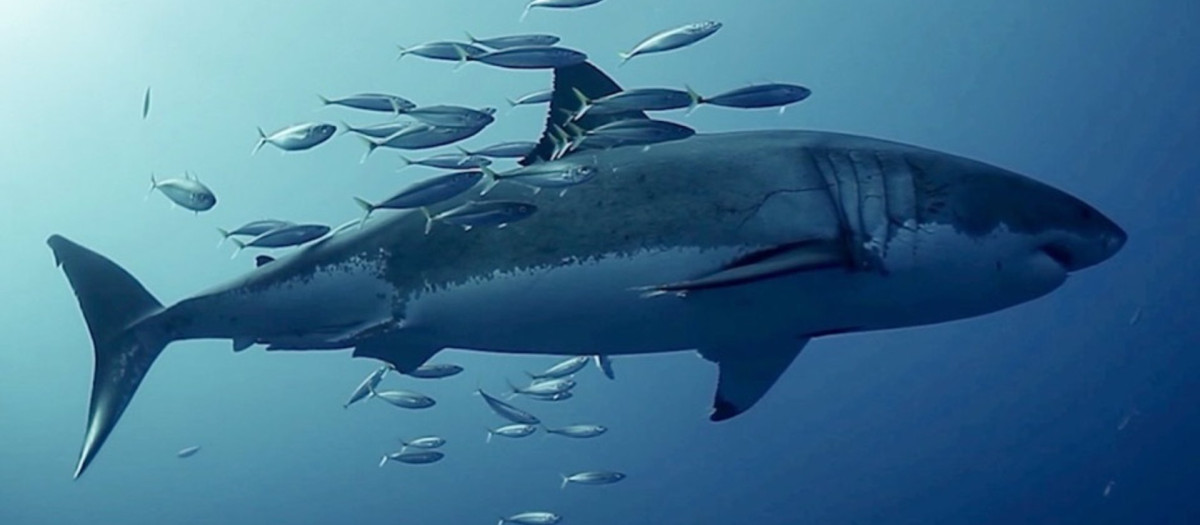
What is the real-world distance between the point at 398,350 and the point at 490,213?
0.64 meters

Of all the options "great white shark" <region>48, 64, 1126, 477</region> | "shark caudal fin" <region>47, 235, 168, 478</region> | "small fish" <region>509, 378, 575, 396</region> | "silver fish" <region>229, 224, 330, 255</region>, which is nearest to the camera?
"great white shark" <region>48, 64, 1126, 477</region>

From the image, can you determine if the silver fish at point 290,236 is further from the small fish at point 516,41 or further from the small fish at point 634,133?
the small fish at point 634,133

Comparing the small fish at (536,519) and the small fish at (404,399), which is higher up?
the small fish at (404,399)

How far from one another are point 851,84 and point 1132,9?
6699 millimetres

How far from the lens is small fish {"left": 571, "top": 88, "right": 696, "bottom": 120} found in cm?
455

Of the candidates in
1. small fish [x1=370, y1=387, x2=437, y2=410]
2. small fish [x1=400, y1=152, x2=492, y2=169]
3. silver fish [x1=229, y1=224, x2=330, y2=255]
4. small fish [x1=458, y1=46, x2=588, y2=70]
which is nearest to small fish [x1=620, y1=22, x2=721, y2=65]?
small fish [x1=458, y1=46, x2=588, y2=70]

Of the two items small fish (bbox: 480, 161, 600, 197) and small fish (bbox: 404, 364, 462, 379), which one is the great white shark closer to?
small fish (bbox: 480, 161, 600, 197)

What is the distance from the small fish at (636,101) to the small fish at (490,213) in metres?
1.04

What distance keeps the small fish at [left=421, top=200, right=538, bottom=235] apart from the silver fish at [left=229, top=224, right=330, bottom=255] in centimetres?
311

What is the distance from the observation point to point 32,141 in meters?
23.1

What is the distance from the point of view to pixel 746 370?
4.03 metres

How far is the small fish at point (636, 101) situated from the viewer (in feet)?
14.9

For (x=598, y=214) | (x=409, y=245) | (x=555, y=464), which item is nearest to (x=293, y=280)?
(x=409, y=245)

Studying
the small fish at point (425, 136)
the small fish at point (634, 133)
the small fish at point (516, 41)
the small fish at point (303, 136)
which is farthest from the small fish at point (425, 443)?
the small fish at point (634, 133)
